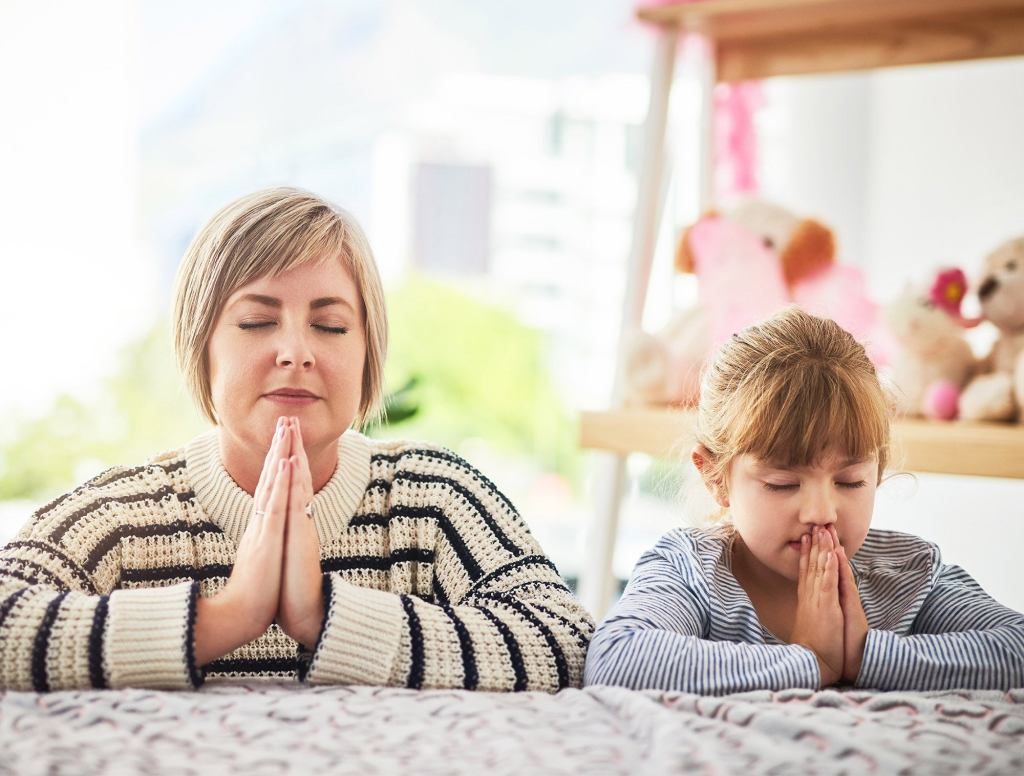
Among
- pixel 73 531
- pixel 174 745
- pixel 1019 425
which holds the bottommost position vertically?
pixel 174 745

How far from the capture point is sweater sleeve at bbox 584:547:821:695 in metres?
1.03

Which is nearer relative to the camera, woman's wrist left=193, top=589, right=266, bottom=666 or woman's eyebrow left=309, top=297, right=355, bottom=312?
woman's wrist left=193, top=589, right=266, bottom=666

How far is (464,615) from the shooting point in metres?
1.08

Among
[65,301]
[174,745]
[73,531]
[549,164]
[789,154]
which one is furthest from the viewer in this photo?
[549,164]

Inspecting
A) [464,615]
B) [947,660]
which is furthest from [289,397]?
[947,660]

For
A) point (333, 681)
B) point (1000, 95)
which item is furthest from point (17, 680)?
point (1000, 95)

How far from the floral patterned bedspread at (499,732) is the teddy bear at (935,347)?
90cm

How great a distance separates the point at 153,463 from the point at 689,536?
0.61 meters

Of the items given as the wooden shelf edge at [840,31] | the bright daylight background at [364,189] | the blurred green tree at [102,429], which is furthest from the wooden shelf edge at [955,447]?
the blurred green tree at [102,429]

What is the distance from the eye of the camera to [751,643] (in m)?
1.14

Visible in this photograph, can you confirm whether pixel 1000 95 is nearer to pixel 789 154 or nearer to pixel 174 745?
pixel 789 154

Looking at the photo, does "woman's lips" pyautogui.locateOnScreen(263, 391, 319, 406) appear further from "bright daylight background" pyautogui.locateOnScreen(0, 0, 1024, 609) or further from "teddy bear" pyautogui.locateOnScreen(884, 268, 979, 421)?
"bright daylight background" pyautogui.locateOnScreen(0, 0, 1024, 609)

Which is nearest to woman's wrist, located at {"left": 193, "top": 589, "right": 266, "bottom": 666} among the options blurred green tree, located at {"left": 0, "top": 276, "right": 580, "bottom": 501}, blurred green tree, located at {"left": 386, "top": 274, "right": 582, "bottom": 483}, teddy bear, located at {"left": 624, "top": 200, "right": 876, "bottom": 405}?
teddy bear, located at {"left": 624, "top": 200, "right": 876, "bottom": 405}

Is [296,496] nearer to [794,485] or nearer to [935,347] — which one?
[794,485]
